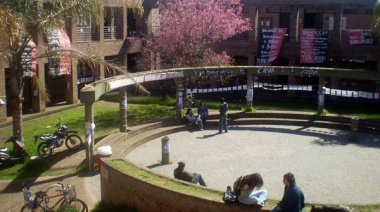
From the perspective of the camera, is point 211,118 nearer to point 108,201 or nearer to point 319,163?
point 319,163

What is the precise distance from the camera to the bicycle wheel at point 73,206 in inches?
469

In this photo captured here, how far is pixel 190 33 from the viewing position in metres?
27.9

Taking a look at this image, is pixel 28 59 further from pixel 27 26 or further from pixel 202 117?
pixel 202 117

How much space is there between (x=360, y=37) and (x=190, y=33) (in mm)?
10770

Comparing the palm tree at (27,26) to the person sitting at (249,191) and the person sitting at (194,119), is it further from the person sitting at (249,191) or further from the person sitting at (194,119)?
the person sitting at (249,191)

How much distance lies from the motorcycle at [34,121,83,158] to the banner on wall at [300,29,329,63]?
17.2 m

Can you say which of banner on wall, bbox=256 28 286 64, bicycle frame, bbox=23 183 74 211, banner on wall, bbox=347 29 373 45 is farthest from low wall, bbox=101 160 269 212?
banner on wall, bbox=347 29 373 45

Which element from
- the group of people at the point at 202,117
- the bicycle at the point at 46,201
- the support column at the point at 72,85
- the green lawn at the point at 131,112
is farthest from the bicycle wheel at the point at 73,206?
the support column at the point at 72,85

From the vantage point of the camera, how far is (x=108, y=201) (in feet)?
43.8

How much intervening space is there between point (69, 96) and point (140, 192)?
1826 cm

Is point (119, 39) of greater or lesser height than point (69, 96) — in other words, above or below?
above

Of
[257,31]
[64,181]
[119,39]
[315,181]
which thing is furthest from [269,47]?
[64,181]

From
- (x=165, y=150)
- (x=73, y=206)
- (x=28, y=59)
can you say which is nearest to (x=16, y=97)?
(x=28, y=59)

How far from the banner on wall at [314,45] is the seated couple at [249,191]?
22.1 m
